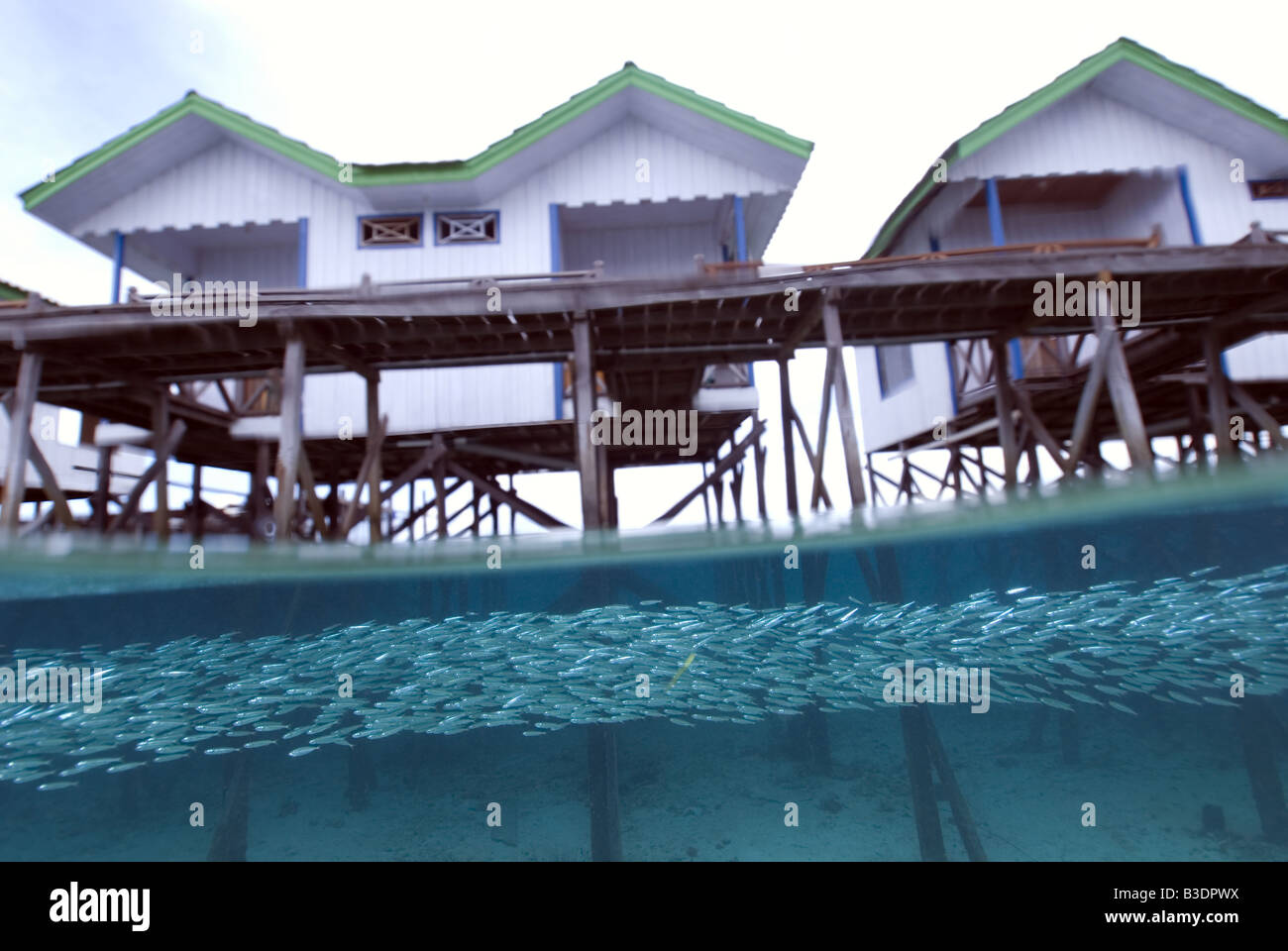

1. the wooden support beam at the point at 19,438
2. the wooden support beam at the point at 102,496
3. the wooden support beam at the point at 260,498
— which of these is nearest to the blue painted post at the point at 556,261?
the wooden support beam at the point at 260,498

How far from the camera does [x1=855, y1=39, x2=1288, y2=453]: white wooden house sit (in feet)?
46.4

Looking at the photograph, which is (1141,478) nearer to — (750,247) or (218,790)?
(750,247)

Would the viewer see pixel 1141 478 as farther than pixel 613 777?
Yes

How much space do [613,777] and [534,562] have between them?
11.0 ft

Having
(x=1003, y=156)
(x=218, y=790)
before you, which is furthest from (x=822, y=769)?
(x=1003, y=156)

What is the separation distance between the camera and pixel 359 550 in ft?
33.1

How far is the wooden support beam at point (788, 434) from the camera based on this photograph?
11.6 metres

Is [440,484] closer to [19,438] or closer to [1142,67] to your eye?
[19,438]

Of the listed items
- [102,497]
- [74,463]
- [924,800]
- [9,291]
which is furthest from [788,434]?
[74,463]

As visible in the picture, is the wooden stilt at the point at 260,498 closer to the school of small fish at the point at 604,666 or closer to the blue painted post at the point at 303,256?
the blue painted post at the point at 303,256

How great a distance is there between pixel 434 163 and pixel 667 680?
11.2 m

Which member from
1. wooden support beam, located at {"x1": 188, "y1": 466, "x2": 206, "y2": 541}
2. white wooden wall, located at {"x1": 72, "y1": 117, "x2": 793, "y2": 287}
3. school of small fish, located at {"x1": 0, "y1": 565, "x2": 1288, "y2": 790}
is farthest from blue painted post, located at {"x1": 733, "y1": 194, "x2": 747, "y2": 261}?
wooden support beam, located at {"x1": 188, "y1": 466, "x2": 206, "y2": 541}

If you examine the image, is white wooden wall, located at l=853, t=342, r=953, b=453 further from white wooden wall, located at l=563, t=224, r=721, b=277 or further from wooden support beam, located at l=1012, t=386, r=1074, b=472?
white wooden wall, located at l=563, t=224, r=721, b=277

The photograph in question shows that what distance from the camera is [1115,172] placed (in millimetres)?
14734
